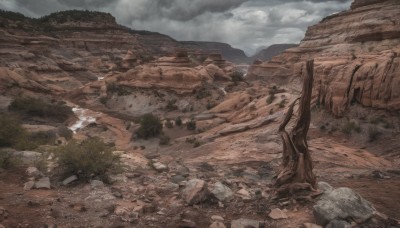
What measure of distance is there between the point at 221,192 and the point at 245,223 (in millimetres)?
1680

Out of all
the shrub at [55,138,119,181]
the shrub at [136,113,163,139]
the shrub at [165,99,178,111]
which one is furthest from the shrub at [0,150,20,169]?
the shrub at [165,99,178,111]

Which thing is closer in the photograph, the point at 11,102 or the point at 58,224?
the point at 58,224

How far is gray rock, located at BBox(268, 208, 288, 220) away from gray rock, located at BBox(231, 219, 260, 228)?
0.55 meters

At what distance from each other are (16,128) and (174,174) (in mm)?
6959

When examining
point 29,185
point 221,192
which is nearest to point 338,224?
point 221,192

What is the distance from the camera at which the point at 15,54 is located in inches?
1908

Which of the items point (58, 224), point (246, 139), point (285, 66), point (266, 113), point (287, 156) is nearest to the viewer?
point (58, 224)

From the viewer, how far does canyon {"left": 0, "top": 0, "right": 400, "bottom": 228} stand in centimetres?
801

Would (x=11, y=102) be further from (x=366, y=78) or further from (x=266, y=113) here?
(x=366, y=78)

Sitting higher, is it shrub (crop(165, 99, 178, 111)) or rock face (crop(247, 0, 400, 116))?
rock face (crop(247, 0, 400, 116))

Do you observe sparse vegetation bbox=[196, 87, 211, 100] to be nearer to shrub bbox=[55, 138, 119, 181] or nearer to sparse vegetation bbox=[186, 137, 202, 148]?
sparse vegetation bbox=[186, 137, 202, 148]

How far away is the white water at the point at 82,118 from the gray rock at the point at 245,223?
28609 millimetres

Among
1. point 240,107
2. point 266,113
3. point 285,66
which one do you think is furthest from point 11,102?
point 285,66

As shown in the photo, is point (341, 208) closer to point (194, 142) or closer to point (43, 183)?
point (43, 183)
